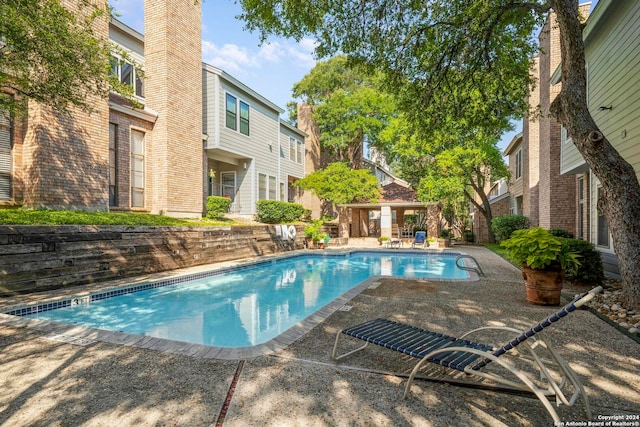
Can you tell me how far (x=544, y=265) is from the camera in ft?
18.0

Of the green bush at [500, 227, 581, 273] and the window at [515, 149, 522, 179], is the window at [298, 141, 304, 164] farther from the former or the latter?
the green bush at [500, 227, 581, 273]

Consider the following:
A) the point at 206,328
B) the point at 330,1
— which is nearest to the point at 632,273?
the point at 206,328

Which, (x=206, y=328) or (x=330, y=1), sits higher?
(x=330, y=1)

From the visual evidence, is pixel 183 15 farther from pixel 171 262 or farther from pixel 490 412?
pixel 490 412

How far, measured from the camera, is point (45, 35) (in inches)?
230

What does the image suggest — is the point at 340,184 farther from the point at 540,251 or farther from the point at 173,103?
the point at 540,251

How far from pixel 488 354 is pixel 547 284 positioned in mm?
4039

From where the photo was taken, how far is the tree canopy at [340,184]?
66.9 feet

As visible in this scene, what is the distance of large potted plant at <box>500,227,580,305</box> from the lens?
5.47 metres

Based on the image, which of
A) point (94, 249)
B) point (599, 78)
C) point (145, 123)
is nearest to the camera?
point (94, 249)

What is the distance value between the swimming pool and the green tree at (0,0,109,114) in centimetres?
417

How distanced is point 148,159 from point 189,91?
11.1 ft

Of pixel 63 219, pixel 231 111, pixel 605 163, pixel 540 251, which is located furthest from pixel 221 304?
pixel 231 111

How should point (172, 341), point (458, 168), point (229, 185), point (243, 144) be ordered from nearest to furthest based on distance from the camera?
point (172, 341)
point (243, 144)
point (458, 168)
point (229, 185)
